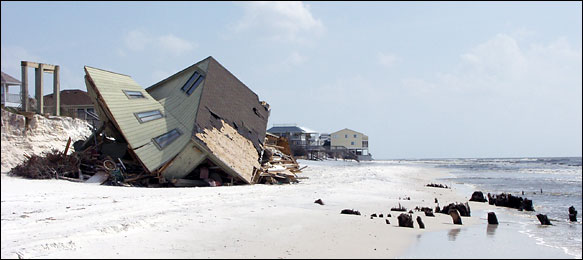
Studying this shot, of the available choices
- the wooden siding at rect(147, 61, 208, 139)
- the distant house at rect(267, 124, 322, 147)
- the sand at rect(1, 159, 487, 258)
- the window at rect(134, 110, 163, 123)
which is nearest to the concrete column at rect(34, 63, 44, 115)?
the wooden siding at rect(147, 61, 208, 139)

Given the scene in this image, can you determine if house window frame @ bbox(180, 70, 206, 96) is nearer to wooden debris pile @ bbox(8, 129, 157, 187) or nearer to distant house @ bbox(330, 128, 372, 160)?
wooden debris pile @ bbox(8, 129, 157, 187)

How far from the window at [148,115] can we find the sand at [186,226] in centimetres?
561

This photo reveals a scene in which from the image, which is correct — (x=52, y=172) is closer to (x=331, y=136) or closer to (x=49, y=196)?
(x=49, y=196)

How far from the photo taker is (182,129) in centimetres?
2108

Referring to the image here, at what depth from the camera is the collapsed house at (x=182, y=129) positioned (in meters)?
19.7

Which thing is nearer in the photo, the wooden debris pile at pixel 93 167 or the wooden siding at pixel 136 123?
the wooden debris pile at pixel 93 167

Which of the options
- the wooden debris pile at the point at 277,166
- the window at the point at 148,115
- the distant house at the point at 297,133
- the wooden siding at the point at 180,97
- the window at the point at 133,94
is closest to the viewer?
the window at the point at 148,115

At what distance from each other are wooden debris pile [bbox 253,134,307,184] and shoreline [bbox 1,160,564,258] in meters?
7.44

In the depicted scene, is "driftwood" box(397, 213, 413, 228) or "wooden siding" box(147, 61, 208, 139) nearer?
"driftwood" box(397, 213, 413, 228)

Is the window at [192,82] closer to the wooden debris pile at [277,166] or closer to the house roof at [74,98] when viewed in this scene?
the wooden debris pile at [277,166]

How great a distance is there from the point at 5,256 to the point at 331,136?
9459 cm

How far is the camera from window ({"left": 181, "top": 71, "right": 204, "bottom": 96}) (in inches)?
975

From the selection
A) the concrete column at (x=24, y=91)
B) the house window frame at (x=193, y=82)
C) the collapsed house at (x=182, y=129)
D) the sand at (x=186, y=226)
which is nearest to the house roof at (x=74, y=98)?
the collapsed house at (x=182, y=129)

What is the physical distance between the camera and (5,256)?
629cm
